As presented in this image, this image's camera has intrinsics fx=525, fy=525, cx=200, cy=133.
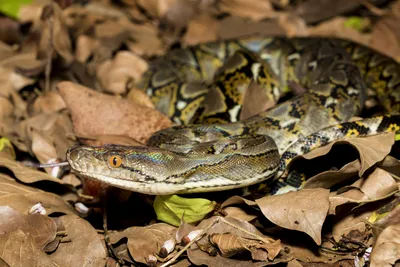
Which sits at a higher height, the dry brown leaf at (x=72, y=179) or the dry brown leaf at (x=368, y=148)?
the dry brown leaf at (x=368, y=148)

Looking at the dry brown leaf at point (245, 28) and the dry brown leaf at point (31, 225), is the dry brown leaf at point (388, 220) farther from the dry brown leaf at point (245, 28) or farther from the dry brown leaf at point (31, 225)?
the dry brown leaf at point (245, 28)

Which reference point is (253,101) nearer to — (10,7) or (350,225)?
(350,225)

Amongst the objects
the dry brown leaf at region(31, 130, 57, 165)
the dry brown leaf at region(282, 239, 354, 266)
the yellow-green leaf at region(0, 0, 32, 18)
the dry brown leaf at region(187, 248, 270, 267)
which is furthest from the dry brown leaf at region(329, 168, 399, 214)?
the yellow-green leaf at region(0, 0, 32, 18)

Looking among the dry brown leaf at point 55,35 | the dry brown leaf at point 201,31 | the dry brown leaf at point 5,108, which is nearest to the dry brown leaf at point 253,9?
the dry brown leaf at point 201,31

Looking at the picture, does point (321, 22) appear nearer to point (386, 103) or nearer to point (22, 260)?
point (386, 103)

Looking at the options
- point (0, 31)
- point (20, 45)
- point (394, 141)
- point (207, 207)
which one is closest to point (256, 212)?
A: point (207, 207)
